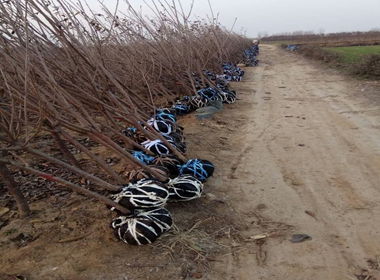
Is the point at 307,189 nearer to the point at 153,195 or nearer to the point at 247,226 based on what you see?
the point at 247,226

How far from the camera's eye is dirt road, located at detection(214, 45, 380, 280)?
7.92 feet

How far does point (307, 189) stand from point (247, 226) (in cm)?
95

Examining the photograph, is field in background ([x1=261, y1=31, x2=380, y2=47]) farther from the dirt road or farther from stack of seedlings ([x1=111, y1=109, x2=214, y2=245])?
stack of seedlings ([x1=111, y1=109, x2=214, y2=245])

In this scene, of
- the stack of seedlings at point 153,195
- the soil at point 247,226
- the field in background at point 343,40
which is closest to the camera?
the soil at point 247,226

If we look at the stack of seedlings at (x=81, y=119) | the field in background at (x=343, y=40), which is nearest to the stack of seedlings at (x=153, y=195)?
the stack of seedlings at (x=81, y=119)

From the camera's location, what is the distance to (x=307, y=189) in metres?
3.49

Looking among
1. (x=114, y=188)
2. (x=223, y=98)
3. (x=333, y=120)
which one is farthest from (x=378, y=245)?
(x=223, y=98)

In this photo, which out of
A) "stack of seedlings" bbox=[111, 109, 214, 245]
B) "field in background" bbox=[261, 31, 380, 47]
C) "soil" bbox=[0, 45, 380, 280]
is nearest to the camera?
"soil" bbox=[0, 45, 380, 280]

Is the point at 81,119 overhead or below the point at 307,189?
overhead

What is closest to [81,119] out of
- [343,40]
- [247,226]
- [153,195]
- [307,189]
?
[153,195]

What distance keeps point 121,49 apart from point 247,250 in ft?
15.1

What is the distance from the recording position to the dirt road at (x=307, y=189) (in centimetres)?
241

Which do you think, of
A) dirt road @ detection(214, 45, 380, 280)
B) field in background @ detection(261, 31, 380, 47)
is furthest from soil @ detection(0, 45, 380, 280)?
field in background @ detection(261, 31, 380, 47)

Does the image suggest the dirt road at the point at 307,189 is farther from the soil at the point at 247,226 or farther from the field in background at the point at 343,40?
the field in background at the point at 343,40
